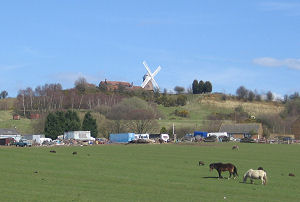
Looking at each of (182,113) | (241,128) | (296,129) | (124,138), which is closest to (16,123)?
(124,138)

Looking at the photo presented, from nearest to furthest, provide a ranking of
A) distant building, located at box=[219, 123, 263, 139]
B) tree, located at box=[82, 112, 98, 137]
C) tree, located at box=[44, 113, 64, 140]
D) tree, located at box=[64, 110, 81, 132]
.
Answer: tree, located at box=[44, 113, 64, 140], tree, located at box=[64, 110, 81, 132], tree, located at box=[82, 112, 98, 137], distant building, located at box=[219, 123, 263, 139]

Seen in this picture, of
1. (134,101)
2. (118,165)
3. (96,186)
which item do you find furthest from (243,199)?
(134,101)

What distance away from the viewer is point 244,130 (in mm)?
141375

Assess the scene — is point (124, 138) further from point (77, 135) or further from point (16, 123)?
point (16, 123)

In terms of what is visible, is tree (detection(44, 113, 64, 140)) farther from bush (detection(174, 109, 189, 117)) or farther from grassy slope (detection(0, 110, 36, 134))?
bush (detection(174, 109, 189, 117))

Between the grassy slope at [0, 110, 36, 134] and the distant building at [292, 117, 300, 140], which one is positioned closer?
the grassy slope at [0, 110, 36, 134]

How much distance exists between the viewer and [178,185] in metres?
29.0

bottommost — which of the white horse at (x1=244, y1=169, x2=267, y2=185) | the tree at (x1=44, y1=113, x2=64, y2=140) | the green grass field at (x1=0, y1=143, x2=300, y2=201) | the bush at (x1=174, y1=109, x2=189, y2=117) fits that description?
the green grass field at (x1=0, y1=143, x2=300, y2=201)

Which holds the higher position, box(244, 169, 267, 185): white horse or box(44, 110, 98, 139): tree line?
box(44, 110, 98, 139): tree line

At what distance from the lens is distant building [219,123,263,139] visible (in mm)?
139375

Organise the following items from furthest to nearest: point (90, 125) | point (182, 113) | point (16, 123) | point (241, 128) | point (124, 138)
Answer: point (182, 113), point (16, 123), point (241, 128), point (90, 125), point (124, 138)

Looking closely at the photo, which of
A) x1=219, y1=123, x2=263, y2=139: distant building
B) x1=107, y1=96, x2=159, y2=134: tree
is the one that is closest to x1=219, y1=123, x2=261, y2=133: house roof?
x1=219, y1=123, x2=263, y2=139: distant building

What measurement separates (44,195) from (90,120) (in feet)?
322

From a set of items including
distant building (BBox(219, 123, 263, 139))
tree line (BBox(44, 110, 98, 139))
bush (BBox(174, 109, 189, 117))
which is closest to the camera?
tree line (BBox(44, 110, 98, 139))
